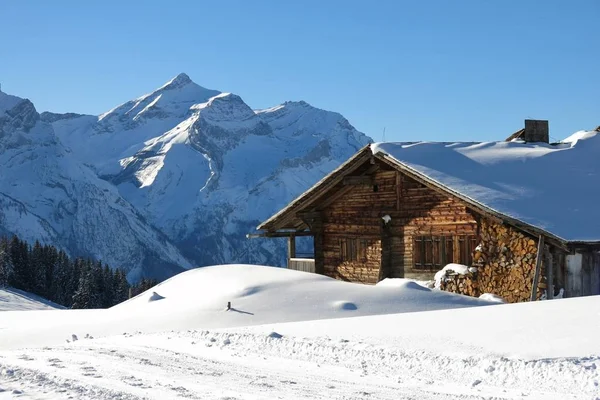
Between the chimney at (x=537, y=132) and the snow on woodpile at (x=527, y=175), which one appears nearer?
the snow on woodpile at (x=527, y=175)

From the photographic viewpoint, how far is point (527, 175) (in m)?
21.4

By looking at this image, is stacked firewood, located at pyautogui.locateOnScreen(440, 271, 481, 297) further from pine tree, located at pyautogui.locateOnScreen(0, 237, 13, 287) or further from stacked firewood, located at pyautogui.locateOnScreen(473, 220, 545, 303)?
pine tree, located at pyautogui.locateOnScreen(0, 237, 13, 287)

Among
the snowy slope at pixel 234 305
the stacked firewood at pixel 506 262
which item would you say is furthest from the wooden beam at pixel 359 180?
the snowy slope at pixel 234 305

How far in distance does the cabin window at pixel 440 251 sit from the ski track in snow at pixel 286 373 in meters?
10.9

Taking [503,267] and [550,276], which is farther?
[503,267]

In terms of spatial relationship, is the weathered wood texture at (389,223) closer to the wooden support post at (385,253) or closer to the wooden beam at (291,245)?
the wooden support post at (385,253)

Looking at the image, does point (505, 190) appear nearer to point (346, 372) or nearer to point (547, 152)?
point (547, 152)

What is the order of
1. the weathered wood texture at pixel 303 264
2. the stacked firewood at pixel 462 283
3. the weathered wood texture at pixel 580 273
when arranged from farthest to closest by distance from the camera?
the weathered wood texture at pixel 303 264 < the stacked firewood at pixel 462 283 < the weathered wood texture at pixel 580 273

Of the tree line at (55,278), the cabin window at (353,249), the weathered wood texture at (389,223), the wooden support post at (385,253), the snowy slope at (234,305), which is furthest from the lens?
the tree line at (55,278)

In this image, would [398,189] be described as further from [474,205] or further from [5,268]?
[5,268]

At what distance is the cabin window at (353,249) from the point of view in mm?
24562

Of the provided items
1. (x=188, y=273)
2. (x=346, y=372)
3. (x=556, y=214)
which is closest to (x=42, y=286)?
(x=188, y=273)

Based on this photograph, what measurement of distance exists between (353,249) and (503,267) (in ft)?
21.0

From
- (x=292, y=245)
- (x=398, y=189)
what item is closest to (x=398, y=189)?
(x=398, y=189)
